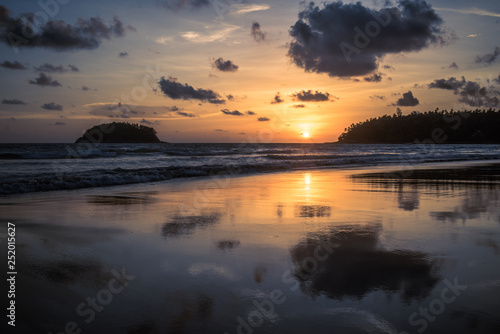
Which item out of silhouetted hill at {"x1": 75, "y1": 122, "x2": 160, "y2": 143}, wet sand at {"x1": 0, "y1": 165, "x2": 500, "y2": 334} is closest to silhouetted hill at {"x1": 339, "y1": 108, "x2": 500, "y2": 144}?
silhouetted hill at {"x1": 75, "y1": 122, "x2": 160, "y2": 143}

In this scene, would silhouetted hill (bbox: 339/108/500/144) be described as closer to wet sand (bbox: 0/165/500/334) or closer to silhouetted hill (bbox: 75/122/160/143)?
silhouetted hill (bbox: 75/122/160/143)

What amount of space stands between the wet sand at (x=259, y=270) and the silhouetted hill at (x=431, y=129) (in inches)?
5550

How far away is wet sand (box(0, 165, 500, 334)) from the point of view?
9.10 feet

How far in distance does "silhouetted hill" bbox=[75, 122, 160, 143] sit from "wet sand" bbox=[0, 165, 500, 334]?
357 feet

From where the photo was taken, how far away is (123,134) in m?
111

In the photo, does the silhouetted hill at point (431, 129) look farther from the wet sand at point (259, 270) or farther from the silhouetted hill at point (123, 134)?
the wet sand at point (259, 270)

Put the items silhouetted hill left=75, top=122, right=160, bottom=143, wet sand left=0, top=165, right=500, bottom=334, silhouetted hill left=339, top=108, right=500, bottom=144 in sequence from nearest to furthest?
wet sand left=0, top=165, right=500, bottom=334, silhouetted hill left=75, top=122, right=160, bottom=143, silhouetted hill left=339, top=108, right=500, bottom=144

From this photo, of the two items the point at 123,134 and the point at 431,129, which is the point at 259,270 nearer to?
the point at 123,134

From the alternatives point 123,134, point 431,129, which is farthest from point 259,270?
point 431,129

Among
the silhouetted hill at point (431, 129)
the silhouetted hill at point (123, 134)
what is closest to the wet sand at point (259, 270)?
the silhouetted hill at point (123, 134)

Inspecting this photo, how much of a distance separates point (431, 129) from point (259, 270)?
162791mm

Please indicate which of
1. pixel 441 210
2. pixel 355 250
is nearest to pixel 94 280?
pixel 355 250

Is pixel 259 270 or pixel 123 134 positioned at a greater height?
pixel 123 134

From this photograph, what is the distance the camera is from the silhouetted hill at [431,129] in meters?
139
